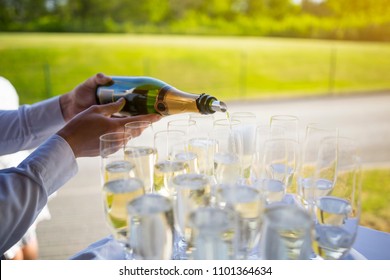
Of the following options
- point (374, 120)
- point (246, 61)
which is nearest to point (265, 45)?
point (246, 61)

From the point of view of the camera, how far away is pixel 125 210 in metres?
0.89

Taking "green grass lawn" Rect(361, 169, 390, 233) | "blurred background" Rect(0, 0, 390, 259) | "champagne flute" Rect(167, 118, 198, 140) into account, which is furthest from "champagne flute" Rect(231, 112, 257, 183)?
"blurred background" Rect(0, 0, 390, 259)

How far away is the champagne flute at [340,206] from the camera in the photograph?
94cm

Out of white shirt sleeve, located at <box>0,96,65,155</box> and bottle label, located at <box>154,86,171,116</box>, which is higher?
bottle label, located at <box>154,86,171,116</box>

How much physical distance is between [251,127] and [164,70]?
14.5 m

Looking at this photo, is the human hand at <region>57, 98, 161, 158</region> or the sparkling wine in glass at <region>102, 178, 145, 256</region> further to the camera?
the human hand at <region>57, 98, 161, 158</region>

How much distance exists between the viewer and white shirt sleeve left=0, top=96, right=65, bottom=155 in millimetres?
1907

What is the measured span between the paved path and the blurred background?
42cm

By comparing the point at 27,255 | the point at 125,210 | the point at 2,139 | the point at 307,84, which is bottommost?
the point at 307,84

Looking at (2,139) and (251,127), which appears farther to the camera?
(2,139)

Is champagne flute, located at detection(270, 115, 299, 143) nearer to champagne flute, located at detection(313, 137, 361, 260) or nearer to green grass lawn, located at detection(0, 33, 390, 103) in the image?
champagne flute, located at detection(313, 137, 361, 260)

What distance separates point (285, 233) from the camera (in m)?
0.78

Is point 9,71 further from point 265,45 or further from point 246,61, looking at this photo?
point 265,45

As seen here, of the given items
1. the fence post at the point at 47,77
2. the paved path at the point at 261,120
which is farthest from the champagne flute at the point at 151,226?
the fence post at the point at 47,77
